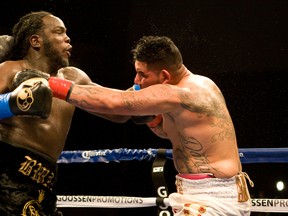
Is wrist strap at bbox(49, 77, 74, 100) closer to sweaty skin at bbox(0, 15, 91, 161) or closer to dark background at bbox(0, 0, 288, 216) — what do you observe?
sweaty skin at bbox(0, 15, 91, 161)

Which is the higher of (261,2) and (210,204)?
(261,2)

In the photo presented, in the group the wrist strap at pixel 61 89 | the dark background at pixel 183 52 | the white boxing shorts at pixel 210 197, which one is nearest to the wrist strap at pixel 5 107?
the wrist strap at pixel 61 89

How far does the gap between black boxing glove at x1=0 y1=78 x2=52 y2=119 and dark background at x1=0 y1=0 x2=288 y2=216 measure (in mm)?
3581

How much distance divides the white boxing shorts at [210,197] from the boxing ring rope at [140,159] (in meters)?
0.55

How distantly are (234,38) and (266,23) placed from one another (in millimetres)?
426

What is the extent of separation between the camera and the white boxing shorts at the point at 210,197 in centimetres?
165

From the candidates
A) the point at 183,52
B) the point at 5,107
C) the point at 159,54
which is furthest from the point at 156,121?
the point at 183,52

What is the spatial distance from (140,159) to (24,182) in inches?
33.3

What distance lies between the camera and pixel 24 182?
6.05 feet

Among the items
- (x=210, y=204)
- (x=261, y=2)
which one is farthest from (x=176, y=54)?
(x=261, y=2)

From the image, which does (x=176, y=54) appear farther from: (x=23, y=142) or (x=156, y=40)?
(x=23, y=142)

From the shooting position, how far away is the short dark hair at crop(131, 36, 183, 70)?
71.1 inches

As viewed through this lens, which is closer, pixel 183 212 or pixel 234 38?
pixel 183 212

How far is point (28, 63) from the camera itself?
6.87ft
